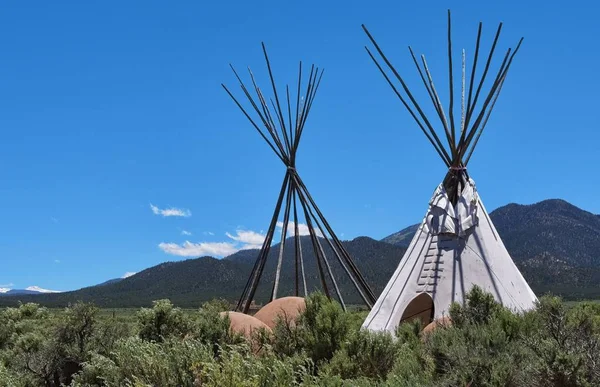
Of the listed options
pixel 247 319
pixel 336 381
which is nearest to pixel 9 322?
pixel 247 319

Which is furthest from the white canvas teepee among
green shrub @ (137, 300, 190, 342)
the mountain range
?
the mountain range

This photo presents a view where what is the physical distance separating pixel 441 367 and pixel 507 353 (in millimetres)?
749

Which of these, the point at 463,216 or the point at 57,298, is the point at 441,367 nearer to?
the point at 463,216

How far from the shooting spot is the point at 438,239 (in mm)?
11414

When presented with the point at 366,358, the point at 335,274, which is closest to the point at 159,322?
the point at 366,358

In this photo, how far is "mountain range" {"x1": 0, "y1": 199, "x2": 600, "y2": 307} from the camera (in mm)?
63969

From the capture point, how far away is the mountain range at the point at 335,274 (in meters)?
64.0

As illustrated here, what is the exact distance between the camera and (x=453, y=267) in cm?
1099

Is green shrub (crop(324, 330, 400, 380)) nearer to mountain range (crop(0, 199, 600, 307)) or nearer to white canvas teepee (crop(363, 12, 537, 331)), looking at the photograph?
white canvas teepee (crop(363, 12, 537, 331))

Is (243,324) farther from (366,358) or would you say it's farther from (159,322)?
(366,358)

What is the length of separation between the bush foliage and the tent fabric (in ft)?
3.12

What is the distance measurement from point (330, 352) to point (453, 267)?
3302 mm

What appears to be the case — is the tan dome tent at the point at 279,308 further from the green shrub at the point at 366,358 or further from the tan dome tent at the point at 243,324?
the green shrub at the point at 366,358

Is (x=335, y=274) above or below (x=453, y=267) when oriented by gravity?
above
